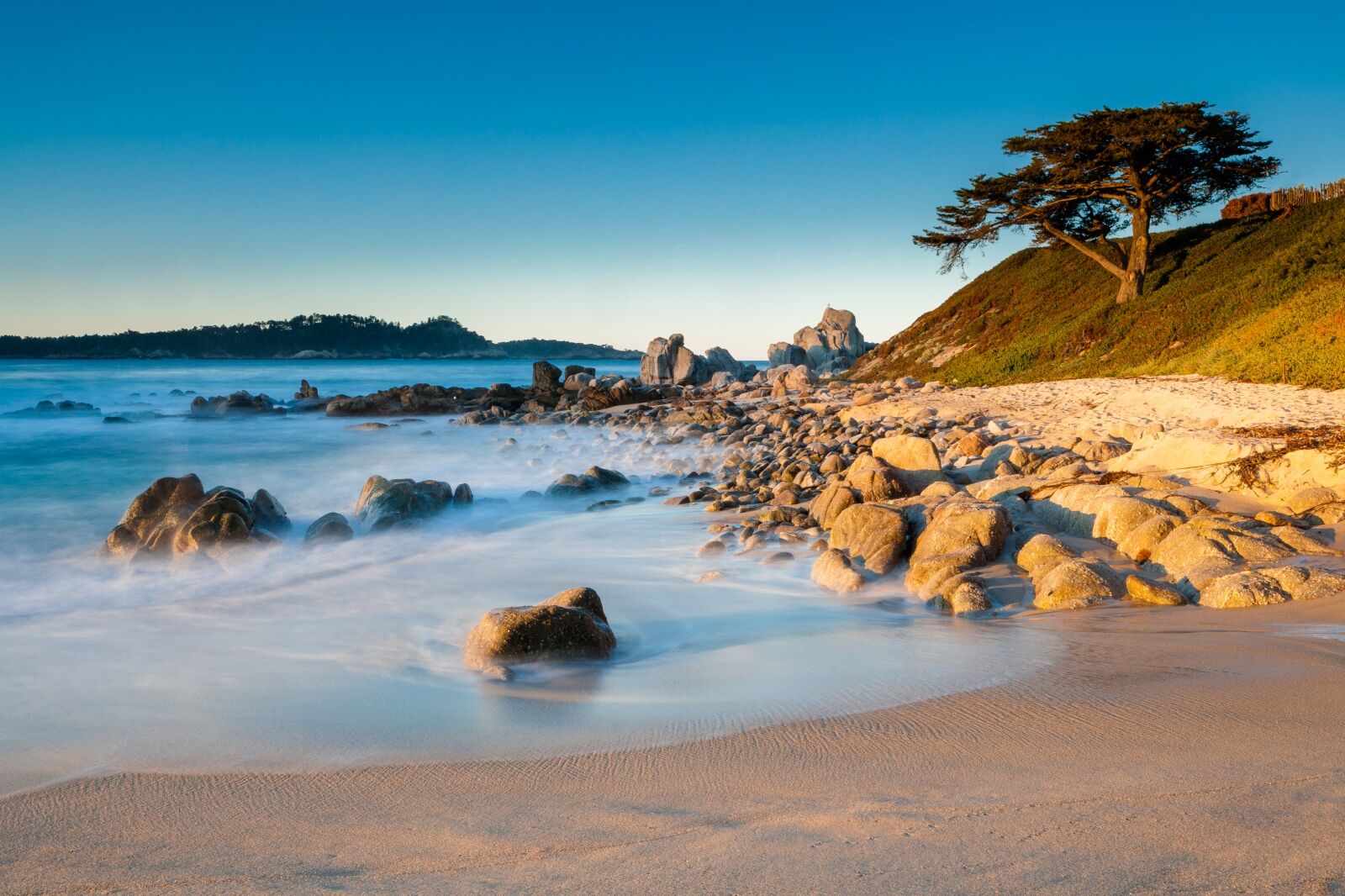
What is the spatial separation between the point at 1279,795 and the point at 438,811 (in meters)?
2.97

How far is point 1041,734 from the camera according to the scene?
12.0ft

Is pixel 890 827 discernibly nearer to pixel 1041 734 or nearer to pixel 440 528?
pixel 1041 734

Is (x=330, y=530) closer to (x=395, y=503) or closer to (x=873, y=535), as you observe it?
(x=395, y=503)

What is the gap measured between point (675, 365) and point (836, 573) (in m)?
37.5

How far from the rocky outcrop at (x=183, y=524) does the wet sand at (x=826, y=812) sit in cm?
560

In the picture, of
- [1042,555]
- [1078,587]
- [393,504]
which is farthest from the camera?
[393,504]

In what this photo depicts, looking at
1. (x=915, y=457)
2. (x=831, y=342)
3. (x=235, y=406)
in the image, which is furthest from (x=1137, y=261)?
(x=235, y=406)

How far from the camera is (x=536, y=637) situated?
504 centimetres

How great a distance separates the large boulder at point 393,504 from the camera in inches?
404

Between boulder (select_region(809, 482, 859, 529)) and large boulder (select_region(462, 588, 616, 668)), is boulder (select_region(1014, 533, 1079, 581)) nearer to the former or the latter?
boulder (select_region(809, 482, 859, 529))

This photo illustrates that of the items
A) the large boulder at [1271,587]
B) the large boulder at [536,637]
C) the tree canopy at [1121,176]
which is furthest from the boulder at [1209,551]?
the tree canopy at [1121,176]

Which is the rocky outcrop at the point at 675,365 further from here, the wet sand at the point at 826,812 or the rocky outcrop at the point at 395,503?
the wet sand at the point at 826,812

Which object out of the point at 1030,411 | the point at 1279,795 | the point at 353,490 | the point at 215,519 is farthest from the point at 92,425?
the point at 1279,795

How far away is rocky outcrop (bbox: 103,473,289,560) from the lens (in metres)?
8.66
